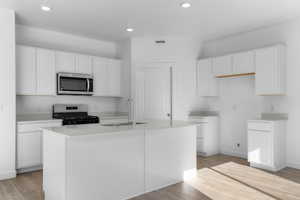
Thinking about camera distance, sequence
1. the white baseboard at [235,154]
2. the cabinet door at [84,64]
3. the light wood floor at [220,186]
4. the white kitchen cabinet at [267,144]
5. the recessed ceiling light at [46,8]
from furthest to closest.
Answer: the white baseboard at [235,154] < the cabinet door at [84,64] < the white kitchen cabinet at [267,144] < the recessed ceiling light at [46,8] < the light wood floor at [220,186]

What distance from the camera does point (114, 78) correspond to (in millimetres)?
5223

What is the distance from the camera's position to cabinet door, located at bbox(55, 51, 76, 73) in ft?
14.3

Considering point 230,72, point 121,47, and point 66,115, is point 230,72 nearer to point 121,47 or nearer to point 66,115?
point 121,47

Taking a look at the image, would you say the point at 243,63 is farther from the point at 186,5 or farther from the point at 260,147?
the point at 186,5

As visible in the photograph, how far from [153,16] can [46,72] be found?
2.32m

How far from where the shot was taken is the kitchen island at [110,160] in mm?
2297

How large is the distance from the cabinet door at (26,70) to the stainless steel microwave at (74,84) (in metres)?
0.46

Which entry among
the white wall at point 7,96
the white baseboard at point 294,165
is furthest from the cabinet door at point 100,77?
the white baseboard at point 294,165

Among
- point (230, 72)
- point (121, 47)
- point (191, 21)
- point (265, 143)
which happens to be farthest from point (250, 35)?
point (121, 47)

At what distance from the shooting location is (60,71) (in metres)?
4.39

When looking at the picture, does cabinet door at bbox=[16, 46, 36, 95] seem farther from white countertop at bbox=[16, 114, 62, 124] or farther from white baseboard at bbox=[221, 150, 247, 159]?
white baseboard at bbox=[221, 150, 247, 159]

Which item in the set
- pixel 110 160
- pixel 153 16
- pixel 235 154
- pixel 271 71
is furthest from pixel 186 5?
pixel 235 154

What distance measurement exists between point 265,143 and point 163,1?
300cm

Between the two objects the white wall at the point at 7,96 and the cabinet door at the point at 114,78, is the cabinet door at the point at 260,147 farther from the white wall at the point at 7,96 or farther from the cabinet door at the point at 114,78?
the white wall at the point at 7,96
